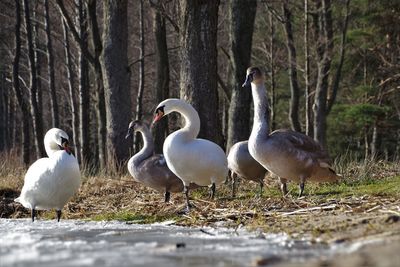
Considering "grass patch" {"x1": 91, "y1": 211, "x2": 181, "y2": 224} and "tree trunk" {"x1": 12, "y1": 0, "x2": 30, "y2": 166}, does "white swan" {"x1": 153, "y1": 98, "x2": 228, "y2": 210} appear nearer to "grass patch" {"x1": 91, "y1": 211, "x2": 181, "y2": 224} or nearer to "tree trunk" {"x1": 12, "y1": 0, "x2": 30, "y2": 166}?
"grass patch" {"x1": 91, "y1": 211, "x2": 181, "y2": 224}

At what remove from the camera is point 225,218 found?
764cm

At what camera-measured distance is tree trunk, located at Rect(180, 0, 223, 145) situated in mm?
12719

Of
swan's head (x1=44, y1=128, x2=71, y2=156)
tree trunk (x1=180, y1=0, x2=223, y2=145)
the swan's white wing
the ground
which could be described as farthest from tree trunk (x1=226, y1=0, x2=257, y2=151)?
the swan's white wing

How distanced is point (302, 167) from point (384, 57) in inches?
856

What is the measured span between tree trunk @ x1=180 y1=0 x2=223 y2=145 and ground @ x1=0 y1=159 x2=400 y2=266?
62.5 inches

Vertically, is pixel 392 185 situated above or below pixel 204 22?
below

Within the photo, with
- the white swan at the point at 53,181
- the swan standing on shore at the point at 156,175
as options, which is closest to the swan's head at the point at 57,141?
the white swan at the point at 53,181

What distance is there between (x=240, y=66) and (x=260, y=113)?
6040mm

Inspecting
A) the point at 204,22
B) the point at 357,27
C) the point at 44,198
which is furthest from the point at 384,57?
the point at 44,198

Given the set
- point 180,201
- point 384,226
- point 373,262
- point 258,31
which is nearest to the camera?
point 373,262

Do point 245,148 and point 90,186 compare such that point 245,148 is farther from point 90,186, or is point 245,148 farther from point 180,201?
point 90,186

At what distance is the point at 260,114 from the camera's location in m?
9.80

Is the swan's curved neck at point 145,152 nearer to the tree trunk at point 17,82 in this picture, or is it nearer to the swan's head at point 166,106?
the swan's head at point 166,106

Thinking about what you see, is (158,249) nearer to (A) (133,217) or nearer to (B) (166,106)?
(A) (133,217)
